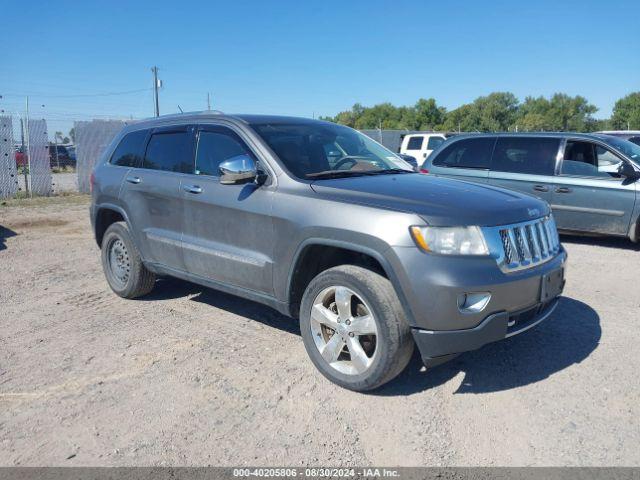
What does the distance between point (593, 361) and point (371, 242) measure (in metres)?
2.00

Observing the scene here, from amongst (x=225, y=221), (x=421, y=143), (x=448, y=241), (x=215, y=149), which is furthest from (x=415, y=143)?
(x=448, y=241)

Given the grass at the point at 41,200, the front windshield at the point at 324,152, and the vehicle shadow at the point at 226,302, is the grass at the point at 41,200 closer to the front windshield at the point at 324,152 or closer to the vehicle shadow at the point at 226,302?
the vehicle shadow at the point at 226,302

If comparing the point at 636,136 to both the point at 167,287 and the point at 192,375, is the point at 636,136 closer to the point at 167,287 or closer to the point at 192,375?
the point at 167,287

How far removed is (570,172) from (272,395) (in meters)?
6.71

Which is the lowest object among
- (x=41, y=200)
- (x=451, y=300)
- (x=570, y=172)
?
(x=41, y=200)

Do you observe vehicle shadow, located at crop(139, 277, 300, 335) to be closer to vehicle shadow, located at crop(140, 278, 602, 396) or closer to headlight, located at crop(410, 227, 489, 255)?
vehicle shadow, located at crop(140, 278, 602, 396)

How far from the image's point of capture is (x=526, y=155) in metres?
8.93

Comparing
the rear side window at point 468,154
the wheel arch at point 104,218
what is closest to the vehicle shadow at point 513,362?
the wheel arch at point 104,218

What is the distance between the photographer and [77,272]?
697 centimetres

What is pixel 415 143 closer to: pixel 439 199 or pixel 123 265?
pixel 123 265

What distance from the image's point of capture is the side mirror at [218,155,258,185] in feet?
12.9

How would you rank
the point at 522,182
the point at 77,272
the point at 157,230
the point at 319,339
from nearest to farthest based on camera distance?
1. the point at 319,339
2. the point at 157,230
3. the point at 77,272
4. the point at 522,182

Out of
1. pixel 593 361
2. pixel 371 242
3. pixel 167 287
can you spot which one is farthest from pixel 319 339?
pixel 167 287

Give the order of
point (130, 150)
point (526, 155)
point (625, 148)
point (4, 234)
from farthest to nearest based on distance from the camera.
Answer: point (4, 234), point (526, 155), point (625, 148), point (130, 150)
